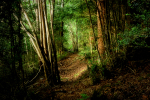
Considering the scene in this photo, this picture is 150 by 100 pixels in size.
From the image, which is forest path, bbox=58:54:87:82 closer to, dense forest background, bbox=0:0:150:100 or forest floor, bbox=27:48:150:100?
dense forest background, bbox=0:0:150:100

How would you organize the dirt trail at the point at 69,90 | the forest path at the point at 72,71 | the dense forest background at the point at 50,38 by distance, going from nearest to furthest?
the dense forest background at the point at 50,38, the dirt trail at the point at 69,90, the forest path at the point at 72,71

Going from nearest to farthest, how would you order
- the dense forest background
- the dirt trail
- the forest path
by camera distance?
the dense forest background → the dirt trail → the forest path

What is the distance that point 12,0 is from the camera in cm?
223

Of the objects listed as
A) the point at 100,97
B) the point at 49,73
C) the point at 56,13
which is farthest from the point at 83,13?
the point at 100,97

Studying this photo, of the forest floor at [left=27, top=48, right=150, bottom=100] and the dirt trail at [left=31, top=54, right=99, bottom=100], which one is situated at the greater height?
the forest floor at [left=27, top=48, right=150, bottom=100]

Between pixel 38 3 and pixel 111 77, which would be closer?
pixel 111 77

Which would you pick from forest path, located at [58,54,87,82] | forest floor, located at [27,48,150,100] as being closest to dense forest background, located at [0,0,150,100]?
forest floor, located at [27,48,150,100]

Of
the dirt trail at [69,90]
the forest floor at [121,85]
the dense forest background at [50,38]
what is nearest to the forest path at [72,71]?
the dirt trail at [69,90]

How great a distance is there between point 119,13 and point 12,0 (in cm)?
424

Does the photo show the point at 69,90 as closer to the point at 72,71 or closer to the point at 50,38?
the point at 50,38

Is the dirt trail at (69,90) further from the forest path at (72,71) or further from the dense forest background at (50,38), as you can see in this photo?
the forest path at (72,71)

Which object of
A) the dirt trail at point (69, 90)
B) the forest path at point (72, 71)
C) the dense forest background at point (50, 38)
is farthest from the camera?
the forest path at point (72, 71)

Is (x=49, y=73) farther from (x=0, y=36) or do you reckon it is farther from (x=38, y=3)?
(x=38, y=3)

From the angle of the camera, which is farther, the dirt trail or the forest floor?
the dirt trail
